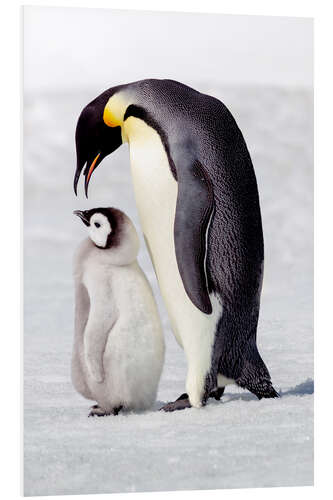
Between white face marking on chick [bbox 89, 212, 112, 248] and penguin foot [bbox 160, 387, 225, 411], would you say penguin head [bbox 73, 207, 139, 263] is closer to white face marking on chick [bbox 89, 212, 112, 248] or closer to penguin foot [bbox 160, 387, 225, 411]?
white face marking on chick [bbox 89, 212, 112, 248]

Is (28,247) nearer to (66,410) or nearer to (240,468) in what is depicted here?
(66,410)

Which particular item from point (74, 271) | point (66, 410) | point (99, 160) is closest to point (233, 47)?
point (99, 160)

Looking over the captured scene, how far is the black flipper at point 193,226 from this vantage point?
3379 millimetres

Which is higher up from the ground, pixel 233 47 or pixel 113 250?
pixel 233 47

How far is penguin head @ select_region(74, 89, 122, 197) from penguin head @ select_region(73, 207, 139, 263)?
0.10 m

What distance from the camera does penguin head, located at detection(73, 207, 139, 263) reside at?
3424mm

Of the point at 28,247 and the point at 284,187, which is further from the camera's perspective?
the point at 284,187

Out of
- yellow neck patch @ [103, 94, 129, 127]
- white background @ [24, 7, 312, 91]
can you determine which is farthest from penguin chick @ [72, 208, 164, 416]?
white background @ [24, 7, 312, 91]

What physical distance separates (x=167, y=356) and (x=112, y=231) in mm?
454

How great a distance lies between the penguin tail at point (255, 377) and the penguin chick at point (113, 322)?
0.30 metres

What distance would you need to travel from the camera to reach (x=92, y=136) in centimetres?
349

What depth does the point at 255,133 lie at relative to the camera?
143 inches

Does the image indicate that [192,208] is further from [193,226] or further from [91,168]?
[91,168]

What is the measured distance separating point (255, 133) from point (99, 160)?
1.82ft
